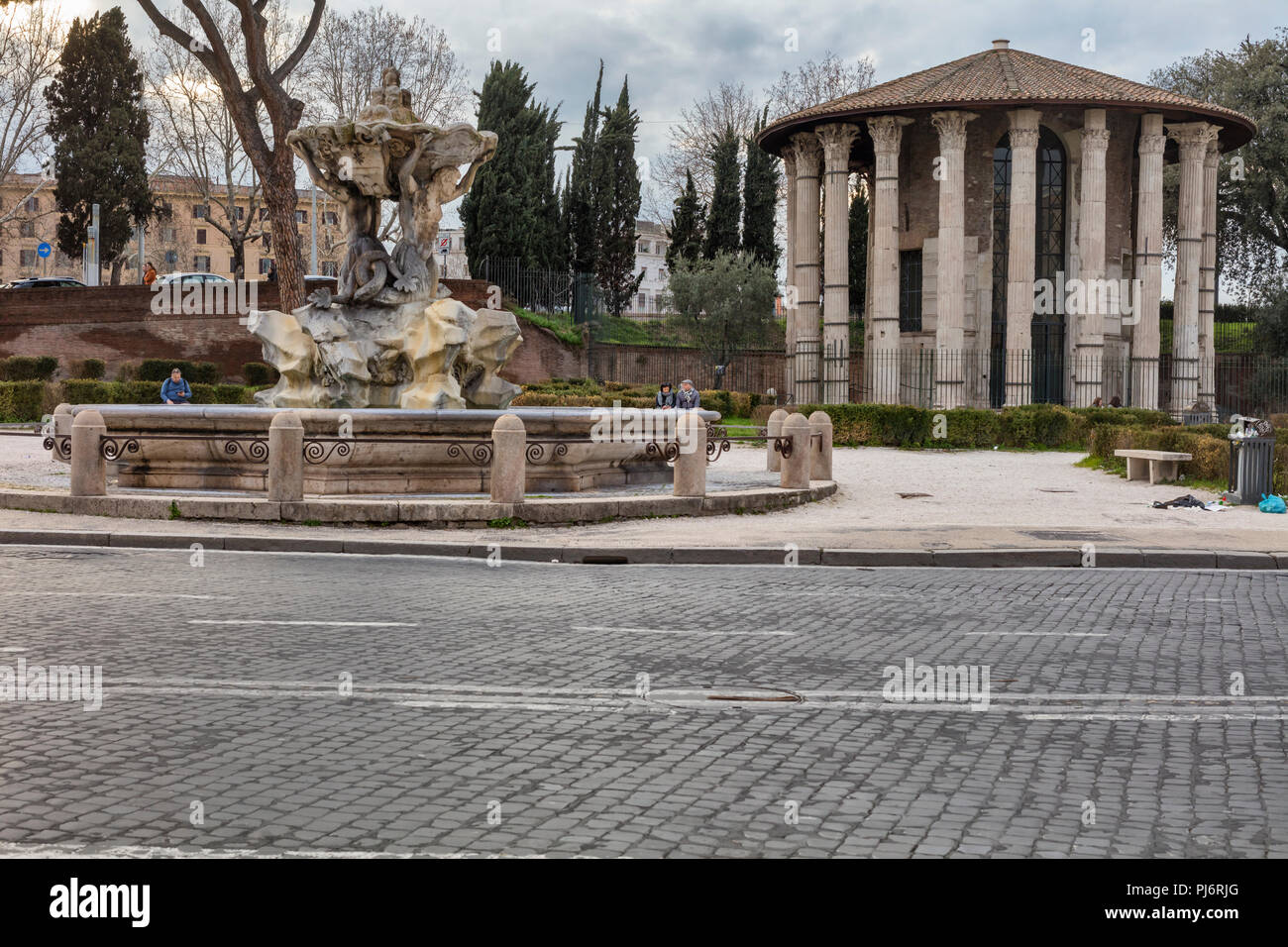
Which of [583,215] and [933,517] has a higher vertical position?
[583,215]

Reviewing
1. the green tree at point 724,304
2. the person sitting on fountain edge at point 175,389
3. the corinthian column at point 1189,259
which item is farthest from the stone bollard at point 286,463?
the green tree at point 724,304

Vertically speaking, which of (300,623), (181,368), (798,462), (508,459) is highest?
(181,368)

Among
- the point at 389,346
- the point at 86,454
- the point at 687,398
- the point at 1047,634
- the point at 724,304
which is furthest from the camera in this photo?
the point at 724,304

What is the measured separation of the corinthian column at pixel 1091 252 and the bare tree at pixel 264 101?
86.2ft

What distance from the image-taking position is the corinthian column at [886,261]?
158 feet

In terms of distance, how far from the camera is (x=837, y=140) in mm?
49469

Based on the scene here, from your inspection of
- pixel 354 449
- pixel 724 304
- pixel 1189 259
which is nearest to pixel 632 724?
pixel 354 449

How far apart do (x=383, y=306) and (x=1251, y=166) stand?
2012 inches

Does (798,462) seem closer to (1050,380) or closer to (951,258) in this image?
(951,258)

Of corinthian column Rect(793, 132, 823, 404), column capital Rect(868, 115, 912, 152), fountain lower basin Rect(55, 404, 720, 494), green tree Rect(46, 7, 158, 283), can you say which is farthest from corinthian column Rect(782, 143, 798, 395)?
fountain lower basin Rect(55, 404, 720, 494)

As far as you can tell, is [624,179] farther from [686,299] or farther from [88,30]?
[88,30]

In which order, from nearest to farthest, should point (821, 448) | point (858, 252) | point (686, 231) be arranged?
1. point (821, 448)
2. point (858, 252)
3. point (686, 231)

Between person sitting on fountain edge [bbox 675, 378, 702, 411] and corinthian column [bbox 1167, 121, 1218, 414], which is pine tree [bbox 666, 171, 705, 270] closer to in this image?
corinthian column [bbox 1167, 121, 1218, 414]

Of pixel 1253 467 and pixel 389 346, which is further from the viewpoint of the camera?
pixel 389 346
